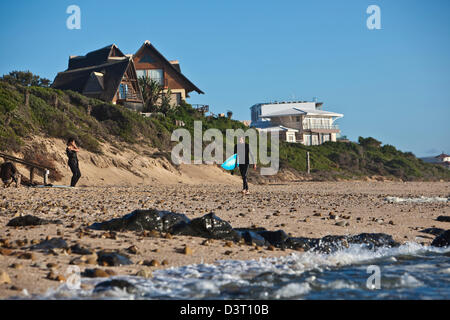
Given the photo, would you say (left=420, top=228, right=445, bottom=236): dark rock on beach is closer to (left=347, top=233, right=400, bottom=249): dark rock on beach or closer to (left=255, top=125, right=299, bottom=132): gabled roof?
(left=347, top=233, right=400, bottom=249): dark rock on beach

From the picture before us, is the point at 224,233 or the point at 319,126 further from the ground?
the point at 319,126

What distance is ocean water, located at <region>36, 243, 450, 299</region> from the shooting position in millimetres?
4832

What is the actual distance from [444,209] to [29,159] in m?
13.9

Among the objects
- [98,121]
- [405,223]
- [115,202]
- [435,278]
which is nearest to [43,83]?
[98,121]

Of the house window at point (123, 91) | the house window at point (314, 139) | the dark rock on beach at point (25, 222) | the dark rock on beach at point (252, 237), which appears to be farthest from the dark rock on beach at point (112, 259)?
the house window at point (314, 139)

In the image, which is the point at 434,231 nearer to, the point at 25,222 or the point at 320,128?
the point at 25,222

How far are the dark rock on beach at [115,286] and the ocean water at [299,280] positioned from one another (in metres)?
0.04

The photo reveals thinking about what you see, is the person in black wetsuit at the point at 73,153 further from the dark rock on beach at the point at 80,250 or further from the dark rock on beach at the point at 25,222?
the dark rock on beach at the point at 80,250

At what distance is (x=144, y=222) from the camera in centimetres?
756

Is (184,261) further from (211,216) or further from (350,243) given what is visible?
(350,243)

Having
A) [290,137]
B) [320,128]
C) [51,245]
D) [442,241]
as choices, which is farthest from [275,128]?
[51,245]

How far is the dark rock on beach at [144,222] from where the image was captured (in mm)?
7492

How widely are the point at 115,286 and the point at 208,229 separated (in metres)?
2.74

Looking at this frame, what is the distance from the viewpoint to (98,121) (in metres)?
27.9
